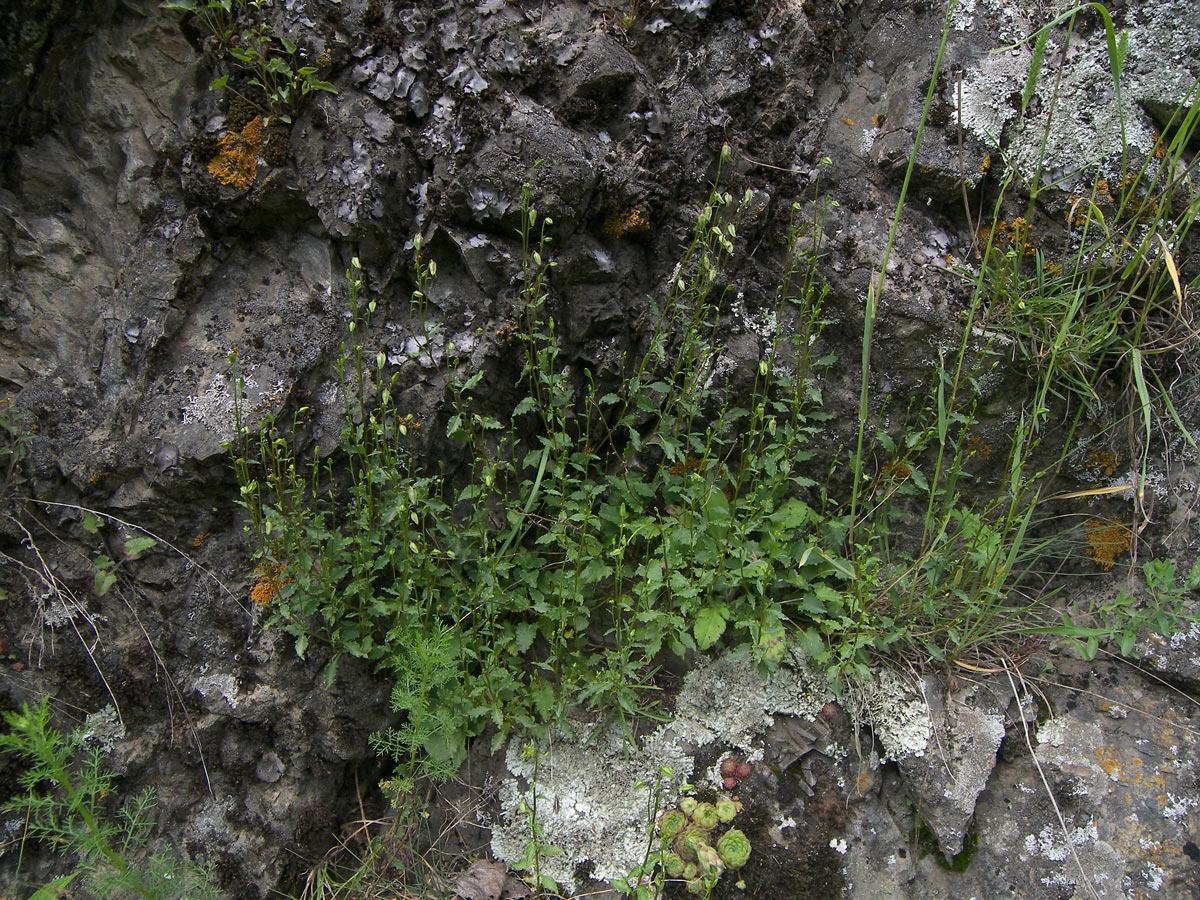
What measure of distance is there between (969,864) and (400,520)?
2569 millimetres

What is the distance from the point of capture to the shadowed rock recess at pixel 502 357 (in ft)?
9.03

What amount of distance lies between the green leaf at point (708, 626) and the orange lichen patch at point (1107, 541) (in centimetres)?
172

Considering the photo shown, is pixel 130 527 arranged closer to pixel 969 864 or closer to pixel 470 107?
pixel 470 107

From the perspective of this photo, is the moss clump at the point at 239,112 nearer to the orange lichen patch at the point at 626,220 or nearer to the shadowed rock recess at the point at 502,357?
the shadowed rock recess at the point at 502,357

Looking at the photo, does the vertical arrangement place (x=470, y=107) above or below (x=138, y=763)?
above

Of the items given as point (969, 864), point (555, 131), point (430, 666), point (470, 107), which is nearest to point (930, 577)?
point (969, 864)

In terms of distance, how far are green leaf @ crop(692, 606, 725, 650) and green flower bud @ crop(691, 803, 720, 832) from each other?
2.01 ft

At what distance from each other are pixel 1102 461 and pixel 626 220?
92.3 inches

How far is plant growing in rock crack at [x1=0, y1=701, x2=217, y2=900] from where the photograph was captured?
92.4 inches

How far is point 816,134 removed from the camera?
3.28m

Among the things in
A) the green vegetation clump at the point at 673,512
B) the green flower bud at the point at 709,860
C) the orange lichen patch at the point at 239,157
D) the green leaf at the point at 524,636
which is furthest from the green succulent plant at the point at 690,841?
the orange lichen patch at the point at 239,157

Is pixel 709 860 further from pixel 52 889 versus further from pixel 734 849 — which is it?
pixel 52 889

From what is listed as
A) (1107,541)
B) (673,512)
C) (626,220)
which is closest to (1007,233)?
(1107,541)

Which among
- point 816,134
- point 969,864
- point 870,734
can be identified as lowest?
point 969,864
